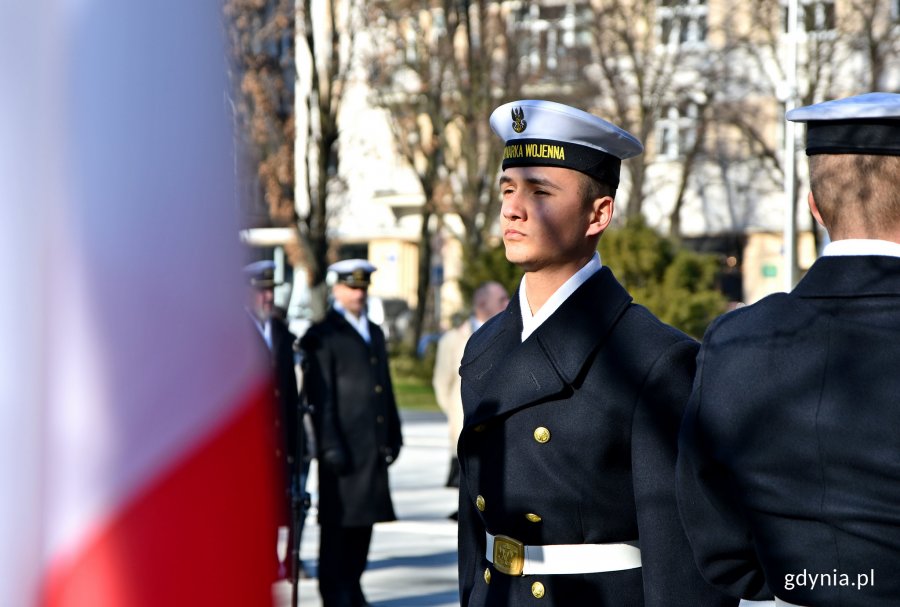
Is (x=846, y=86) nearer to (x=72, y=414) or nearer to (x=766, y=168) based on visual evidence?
(x=766, y=168)

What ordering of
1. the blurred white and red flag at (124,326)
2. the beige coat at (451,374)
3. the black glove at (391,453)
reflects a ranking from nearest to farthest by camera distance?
the blurred white and red flag at (124,326)
the black glove at (391,453)
the beige coat at (451,374)

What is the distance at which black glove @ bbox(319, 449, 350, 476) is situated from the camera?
898cm

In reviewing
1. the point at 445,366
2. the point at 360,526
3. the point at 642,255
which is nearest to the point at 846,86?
the point at 642,255

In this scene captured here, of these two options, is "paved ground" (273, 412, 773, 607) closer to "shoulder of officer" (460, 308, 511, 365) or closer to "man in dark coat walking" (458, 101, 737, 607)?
"shoulder of officer" (460, 308, 511, 365)

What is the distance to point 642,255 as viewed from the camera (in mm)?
19328

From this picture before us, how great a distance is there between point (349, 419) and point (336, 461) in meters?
0.31

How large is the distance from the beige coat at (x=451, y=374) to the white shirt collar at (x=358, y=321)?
328 cm

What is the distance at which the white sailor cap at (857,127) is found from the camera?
244 cm

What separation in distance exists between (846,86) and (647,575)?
32169 millimetres

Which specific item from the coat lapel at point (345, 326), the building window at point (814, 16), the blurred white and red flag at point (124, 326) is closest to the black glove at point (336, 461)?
the coat lapel at point (345, 326)

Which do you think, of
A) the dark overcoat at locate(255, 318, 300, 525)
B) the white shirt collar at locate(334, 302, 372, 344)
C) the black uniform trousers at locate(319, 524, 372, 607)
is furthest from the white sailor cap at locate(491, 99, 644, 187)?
the white shirt collar at locate(334, 302, 372, 344)

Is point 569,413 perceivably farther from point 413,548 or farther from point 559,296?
point 413,548

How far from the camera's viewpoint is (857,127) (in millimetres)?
2457

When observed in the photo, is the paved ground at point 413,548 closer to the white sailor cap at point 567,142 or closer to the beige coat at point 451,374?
the beige coat at point 451,374
